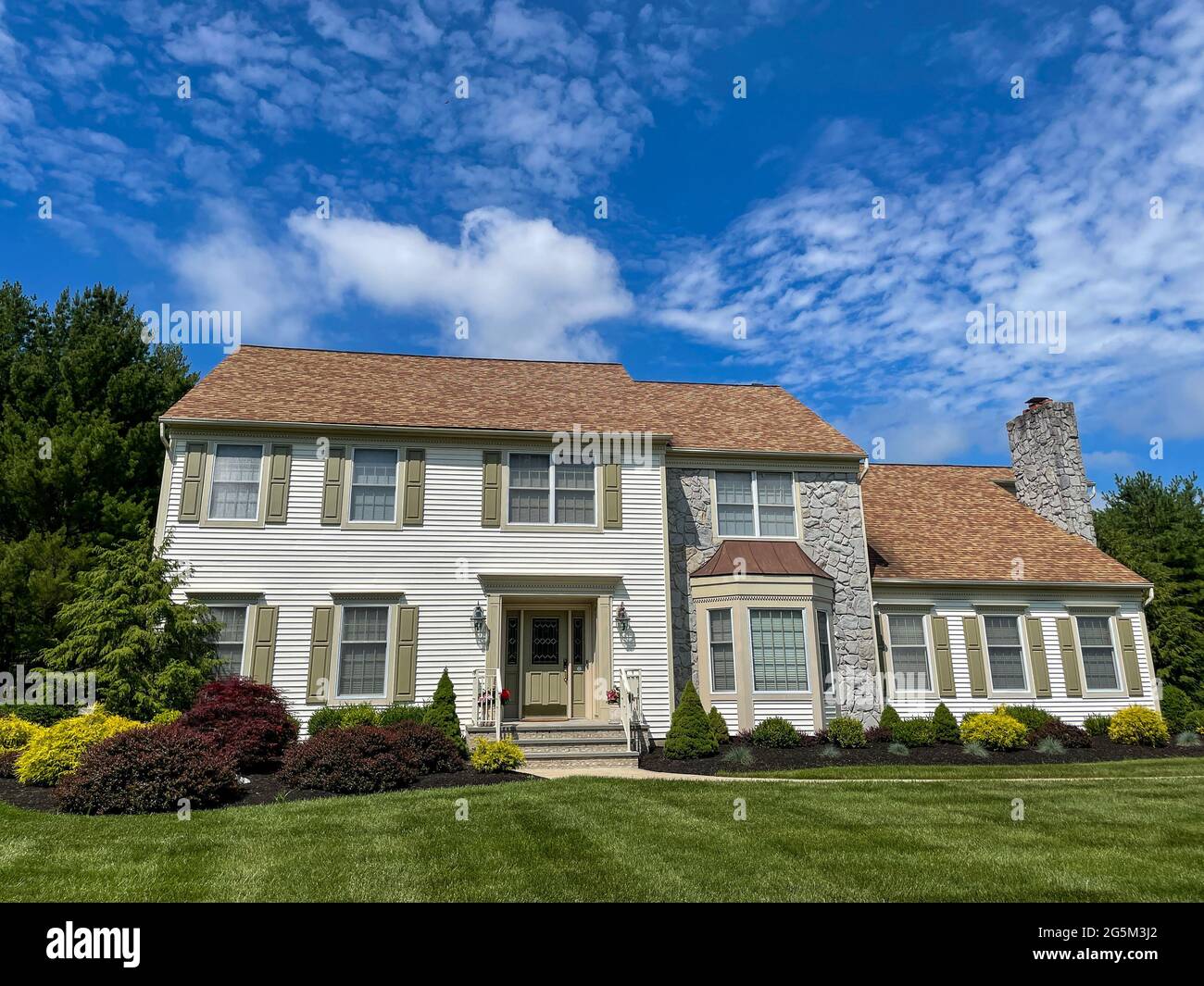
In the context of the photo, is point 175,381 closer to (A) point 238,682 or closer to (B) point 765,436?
(A) point 238,682

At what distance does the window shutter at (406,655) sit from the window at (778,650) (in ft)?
21.9

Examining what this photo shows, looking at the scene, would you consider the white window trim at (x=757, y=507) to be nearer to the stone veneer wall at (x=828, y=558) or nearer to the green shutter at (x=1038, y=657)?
the stone veneer wall at (x=828, y=558)

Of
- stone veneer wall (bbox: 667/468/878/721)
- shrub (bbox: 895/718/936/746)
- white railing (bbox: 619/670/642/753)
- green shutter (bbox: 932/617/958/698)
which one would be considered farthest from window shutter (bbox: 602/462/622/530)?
green shutter (bbox: 932/617/958/698)

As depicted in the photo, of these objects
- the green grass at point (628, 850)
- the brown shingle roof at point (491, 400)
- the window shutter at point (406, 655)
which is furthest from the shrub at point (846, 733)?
the window shutter at point (406, 655)

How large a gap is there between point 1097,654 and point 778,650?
8.19m

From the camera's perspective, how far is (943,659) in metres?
17.0

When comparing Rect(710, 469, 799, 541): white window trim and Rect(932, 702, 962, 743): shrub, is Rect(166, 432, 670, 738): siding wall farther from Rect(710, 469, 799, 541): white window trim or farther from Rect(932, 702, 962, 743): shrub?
Rect(932, 702, 962, 743): shrub

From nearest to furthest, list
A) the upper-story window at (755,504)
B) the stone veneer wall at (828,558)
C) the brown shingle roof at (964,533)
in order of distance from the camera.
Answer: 1. the stone veneer wall at (828,558)
2. the upper-story window at (755,504)
3. the brown shingle roof at (964,533)

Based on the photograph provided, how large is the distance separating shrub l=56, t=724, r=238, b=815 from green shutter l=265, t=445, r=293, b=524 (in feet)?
19.9

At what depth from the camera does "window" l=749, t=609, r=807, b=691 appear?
15.4 meters

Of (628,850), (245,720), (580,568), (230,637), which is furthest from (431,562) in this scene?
(628,850)

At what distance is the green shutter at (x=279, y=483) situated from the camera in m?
14.9
